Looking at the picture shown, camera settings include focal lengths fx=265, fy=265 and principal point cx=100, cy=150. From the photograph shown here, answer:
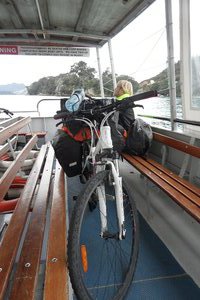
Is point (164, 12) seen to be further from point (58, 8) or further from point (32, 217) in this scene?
point (32, 217)

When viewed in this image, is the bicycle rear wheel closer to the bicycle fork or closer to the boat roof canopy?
the bicycle fork

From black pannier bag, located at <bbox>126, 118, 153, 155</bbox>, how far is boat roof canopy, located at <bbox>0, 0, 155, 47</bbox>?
1.62 m

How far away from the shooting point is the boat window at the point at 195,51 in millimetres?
2637

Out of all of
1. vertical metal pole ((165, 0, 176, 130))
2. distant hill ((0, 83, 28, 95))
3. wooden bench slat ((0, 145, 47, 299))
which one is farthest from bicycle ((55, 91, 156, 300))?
distant hill ((0, 83, 28, 95))

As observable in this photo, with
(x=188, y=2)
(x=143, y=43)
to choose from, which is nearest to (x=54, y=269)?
(x=188, y=2)

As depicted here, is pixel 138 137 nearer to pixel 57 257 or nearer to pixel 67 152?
pixel 67 152

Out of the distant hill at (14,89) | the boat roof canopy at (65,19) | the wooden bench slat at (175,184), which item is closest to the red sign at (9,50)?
the boat roof canopy at (65,19)

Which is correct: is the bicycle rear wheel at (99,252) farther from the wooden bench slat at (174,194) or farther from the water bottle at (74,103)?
the water bottle at (74,103)

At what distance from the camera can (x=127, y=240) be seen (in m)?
2.51

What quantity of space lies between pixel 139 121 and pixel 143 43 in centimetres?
121

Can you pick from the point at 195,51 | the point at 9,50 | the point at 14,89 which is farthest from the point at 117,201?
the point at 14,89

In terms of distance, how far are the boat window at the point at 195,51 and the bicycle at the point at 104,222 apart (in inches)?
52.8

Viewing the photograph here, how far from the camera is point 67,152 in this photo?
8.58ft

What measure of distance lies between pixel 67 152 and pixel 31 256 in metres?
1.27
